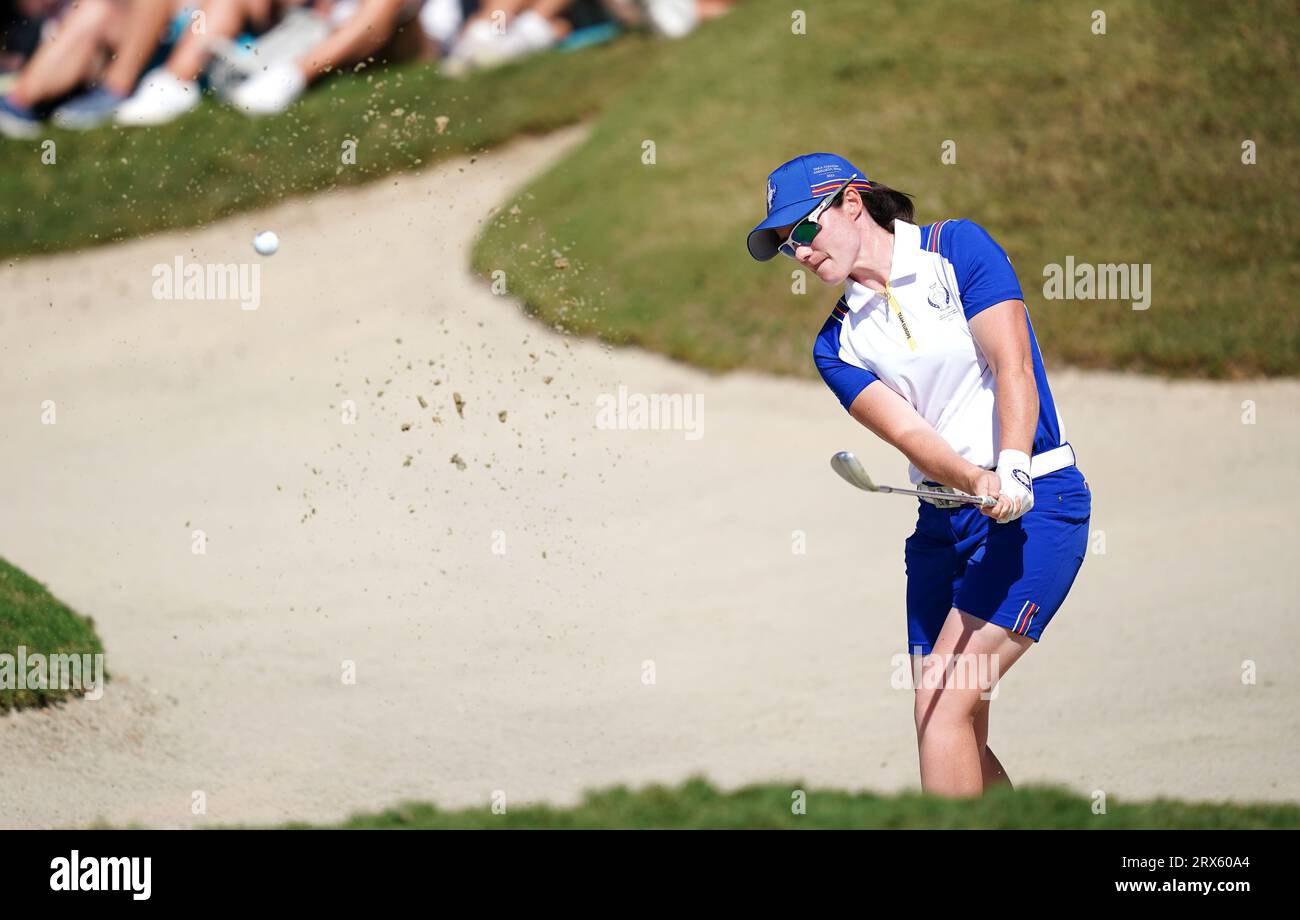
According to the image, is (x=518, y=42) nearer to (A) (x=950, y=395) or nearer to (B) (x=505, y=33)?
(B) (x=505, y=33)

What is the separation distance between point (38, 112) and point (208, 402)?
5.40 meters

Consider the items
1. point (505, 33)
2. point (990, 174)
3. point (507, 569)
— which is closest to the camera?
point (507, 569)

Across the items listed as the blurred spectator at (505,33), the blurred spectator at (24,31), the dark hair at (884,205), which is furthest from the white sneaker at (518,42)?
the dark hair at (884,205)

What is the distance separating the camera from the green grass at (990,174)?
10094 millimetres

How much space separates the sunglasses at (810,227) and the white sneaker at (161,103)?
11.4m

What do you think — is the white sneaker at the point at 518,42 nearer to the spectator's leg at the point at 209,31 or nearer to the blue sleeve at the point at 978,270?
the spectator's leg at the point at 209,31

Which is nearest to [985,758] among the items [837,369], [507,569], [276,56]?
[837,369]

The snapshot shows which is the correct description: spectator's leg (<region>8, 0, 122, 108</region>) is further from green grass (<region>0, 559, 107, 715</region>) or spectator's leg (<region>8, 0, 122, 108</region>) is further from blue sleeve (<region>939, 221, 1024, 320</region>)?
blue sleeve (<region>939, 221, 1024, 320</region>)

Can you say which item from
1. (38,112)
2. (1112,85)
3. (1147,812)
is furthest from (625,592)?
(38,112)

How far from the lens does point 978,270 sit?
3.97 meters

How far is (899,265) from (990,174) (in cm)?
717

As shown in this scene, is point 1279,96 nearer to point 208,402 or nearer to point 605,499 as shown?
A: point 605,499

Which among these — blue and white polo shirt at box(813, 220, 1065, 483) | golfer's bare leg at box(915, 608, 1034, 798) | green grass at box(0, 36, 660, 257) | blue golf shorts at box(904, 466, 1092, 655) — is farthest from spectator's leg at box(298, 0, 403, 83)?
golfer's bare leg at box(915, 608, 1034, 798)

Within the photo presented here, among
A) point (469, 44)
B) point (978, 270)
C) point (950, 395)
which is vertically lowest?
point (950, 395)
